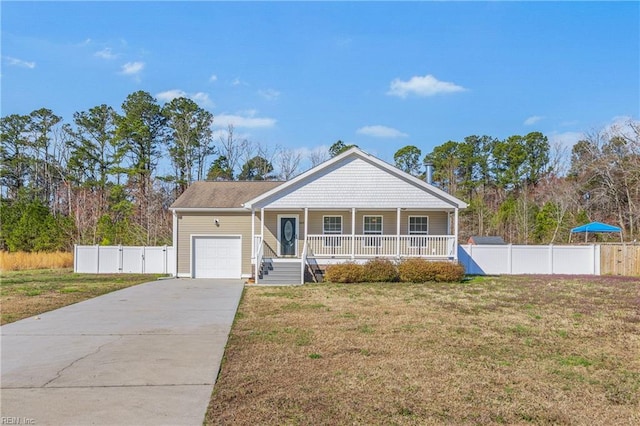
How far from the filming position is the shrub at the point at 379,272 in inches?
717

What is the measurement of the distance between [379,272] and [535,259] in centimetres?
832

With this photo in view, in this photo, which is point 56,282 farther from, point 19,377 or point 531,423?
point 531,423

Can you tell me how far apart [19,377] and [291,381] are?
3.43 m

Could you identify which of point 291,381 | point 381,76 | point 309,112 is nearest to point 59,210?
point 309,112

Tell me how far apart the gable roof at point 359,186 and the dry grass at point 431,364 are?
8.05 meters

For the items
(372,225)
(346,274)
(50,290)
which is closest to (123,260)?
(50,290)

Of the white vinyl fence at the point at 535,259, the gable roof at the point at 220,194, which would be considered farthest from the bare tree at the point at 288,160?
the white vinyl fence at the point at 535,259

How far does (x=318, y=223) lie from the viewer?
2123 centimetres

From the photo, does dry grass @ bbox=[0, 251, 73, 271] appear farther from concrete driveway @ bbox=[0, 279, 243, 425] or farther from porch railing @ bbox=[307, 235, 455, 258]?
concrete driveway @ bbox=[0, 279, 243, 425]

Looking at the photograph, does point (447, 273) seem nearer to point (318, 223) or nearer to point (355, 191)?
point (355, 191)

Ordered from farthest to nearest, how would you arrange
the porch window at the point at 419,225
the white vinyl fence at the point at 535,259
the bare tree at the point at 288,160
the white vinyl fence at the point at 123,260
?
the bare tree at the point at 288,160, the white vinyl fence at the point at 123,260, the porch window at the point at 419,225, the white vinyl fence at the point at 535,259

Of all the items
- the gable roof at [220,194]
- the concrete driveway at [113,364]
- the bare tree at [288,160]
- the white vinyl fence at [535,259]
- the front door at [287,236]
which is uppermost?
the bare tree at [288,160]

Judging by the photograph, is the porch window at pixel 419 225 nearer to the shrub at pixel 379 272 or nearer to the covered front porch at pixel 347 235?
the covered front porch at pixel 347 235

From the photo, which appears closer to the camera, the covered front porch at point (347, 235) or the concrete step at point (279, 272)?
the concrete step at point (279, 272)
